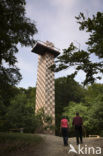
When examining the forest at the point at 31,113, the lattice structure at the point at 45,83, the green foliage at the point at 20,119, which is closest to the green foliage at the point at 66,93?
the forest at the point at 31,113

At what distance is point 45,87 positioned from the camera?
57.4 ft

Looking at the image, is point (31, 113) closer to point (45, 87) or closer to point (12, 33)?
point (45, 87)

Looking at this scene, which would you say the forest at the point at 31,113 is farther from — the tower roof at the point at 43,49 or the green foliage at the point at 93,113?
the tower roof at the point at 43,49

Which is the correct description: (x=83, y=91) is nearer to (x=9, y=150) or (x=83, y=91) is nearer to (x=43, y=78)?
(x=43, y=78)

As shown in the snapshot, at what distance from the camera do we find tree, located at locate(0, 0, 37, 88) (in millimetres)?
6141

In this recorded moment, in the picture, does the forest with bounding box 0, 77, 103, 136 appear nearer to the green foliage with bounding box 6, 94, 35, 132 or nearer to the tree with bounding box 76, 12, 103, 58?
the green foliage with bounding box 6, 94, 35, 132

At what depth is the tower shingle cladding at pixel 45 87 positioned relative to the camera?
17.1 m

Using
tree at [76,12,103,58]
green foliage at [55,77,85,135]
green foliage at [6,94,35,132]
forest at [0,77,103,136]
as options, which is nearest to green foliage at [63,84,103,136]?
forest at [0,77,103,136]

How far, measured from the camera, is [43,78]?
18.2 m

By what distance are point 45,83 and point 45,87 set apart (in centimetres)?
46

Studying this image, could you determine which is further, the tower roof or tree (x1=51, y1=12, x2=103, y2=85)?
the tower roof

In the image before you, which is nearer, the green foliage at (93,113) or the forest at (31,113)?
the forest at (31,113)

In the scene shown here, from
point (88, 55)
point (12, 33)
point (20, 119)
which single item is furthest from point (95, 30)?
point (20, 119)

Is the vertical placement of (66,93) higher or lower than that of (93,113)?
higher
